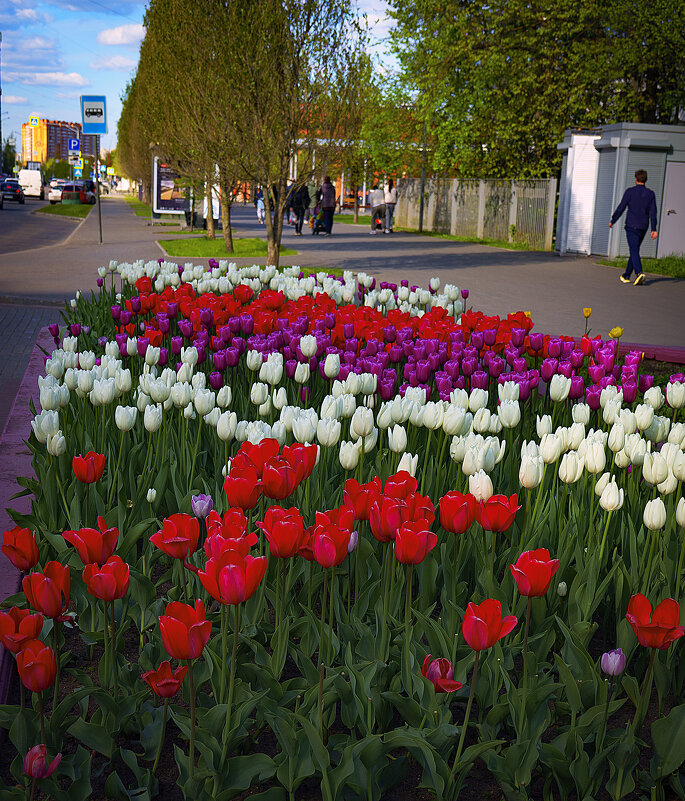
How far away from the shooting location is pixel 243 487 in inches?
90.5

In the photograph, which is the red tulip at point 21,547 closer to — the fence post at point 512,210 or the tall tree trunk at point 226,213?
the tall tree trunk at point 226,213

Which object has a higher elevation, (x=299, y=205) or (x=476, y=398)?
(x=299, y=205)

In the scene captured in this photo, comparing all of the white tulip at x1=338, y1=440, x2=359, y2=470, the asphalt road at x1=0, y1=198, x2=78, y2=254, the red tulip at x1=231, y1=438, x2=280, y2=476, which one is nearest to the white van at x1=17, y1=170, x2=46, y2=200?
the asphalt road at x1=0, y1=198, x2=78, y2=254

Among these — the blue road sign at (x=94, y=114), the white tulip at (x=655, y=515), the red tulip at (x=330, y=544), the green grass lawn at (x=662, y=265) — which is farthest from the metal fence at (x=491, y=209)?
the red tulip at (x=330, y=544)

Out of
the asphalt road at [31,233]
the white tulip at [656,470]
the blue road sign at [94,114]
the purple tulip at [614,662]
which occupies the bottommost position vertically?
the asphalt road at [31,233]

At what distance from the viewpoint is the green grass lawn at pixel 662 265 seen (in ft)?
64.3

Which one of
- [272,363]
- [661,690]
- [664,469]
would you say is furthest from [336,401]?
[661,690]

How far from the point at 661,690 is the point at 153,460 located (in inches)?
81.8

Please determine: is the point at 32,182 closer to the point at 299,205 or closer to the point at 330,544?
the point at 299,205

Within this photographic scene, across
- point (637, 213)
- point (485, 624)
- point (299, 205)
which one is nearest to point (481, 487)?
point (485, 624)

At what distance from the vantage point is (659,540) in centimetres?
277

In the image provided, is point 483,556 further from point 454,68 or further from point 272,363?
point 454,68

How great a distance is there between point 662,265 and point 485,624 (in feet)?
69.2

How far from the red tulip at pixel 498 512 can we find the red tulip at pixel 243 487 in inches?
22.9
